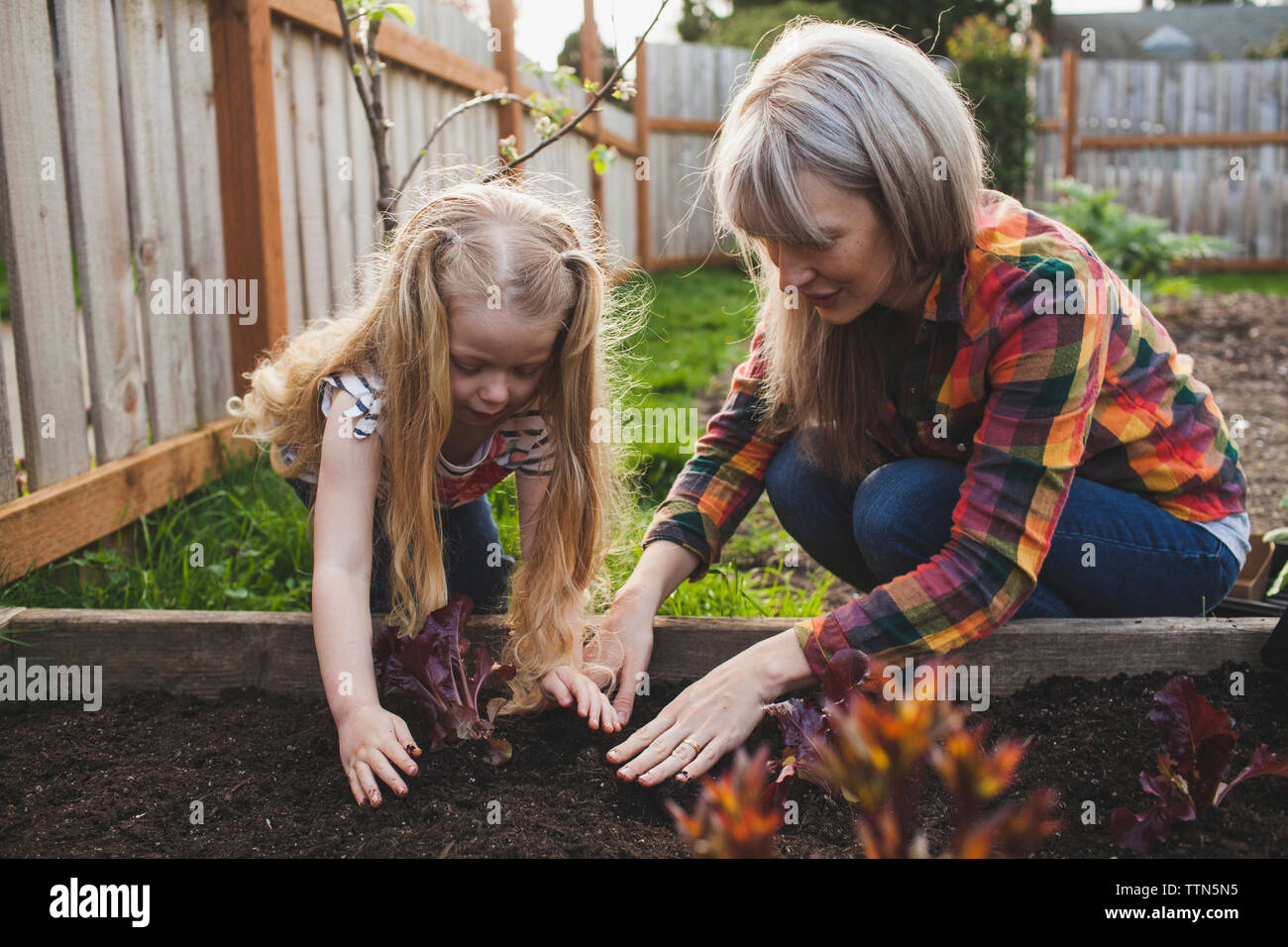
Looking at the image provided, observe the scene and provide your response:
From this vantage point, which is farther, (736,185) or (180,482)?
(180,482)

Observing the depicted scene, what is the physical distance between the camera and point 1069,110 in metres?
11.9

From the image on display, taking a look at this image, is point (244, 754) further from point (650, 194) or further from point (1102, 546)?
point (650, 194)

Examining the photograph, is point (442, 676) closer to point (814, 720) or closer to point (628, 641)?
point (628, 641)

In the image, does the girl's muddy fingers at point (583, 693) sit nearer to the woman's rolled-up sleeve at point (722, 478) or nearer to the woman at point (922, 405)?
the woman at point (922, 405)

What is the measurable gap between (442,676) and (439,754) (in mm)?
131

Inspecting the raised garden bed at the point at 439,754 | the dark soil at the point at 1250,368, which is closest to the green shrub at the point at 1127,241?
the dark soil at the point at 1250,368

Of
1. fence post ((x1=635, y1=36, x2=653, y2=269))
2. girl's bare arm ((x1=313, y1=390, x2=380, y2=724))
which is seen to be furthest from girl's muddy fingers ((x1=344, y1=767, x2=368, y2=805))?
fence post ((x1=635, y1=36, x2=653, y2=269))

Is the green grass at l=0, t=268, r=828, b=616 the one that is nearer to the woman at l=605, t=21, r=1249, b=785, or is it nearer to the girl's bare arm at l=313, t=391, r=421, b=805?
the woman at l=605, t=21, r=1249, b=785

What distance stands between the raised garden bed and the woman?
4.8 inches

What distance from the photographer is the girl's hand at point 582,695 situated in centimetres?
183

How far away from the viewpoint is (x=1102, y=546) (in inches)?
81.0

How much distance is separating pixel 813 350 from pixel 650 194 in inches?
372

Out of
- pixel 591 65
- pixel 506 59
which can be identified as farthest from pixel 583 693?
pixel 591 65
